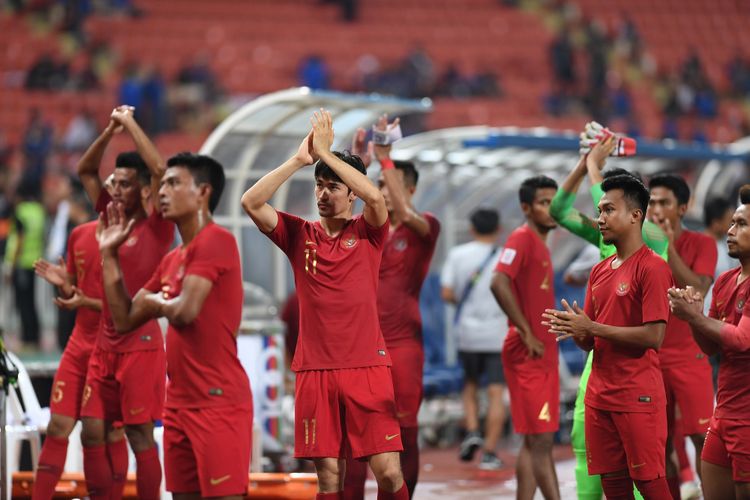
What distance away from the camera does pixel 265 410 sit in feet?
33.1

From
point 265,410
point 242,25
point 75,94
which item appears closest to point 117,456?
point 265,410

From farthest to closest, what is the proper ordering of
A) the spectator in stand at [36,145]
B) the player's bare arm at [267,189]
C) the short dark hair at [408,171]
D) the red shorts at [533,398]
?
the spectator in stand at [36,145]
the short dark hair at [408,171]
the red shorts at [533,398]
the player's bare arm at [267,189]

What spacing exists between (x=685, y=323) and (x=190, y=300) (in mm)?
3387

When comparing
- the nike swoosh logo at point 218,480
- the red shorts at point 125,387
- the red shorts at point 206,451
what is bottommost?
the nike swoosh logo at point 218,480

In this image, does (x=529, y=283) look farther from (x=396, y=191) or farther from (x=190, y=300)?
(x=190, y=300)

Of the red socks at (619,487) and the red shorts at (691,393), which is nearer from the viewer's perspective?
the red socks at (619,487)

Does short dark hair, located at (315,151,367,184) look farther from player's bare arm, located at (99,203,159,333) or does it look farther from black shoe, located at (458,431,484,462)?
black shoe, located at (458,431,484,462)

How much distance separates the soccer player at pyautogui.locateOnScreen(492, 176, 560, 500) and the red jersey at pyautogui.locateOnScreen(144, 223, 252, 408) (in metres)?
2.50

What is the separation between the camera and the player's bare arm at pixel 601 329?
5.99m

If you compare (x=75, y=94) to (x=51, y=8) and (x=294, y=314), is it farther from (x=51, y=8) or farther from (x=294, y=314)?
(x=294, y=314)

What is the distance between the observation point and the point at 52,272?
7.41 metres

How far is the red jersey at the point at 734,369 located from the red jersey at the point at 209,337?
227 cm

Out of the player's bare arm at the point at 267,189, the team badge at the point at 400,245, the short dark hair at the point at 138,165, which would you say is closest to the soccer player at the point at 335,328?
the player's bare arm at the point at 267,189

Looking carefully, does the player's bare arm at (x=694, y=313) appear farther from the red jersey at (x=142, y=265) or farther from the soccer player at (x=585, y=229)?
the red jersey at (x=142, y=265)
